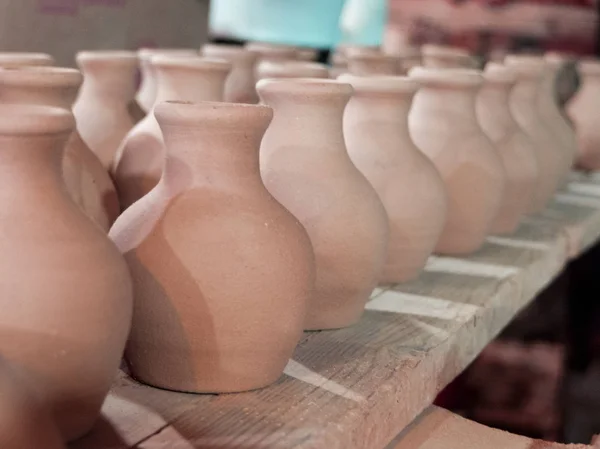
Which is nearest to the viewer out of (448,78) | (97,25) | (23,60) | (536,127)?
(23,60)

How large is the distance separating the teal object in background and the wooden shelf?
235 cm

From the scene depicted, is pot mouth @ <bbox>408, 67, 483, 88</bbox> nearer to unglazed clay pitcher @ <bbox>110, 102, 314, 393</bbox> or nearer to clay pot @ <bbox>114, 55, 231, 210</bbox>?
clay pot @ <bbox>114, 55, 231, 210</bbox>

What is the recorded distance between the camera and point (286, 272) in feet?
2.76

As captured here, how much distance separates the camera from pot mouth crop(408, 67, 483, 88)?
1.43m

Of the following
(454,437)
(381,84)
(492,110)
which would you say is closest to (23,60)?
(381,84)

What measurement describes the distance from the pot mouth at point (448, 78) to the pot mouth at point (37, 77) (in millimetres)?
654

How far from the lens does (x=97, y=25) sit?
210 centimetres

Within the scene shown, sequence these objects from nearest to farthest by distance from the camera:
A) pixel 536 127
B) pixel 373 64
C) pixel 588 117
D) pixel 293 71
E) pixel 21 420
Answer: pixel 21 420
pixel 293 71
pixel 373 64
pixel 536 127
pixel 588 117

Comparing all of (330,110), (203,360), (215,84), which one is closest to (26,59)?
(215,84)

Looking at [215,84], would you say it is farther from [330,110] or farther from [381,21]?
[381,21]

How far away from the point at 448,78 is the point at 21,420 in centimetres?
100

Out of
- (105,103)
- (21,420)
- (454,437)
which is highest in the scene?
(105,103)

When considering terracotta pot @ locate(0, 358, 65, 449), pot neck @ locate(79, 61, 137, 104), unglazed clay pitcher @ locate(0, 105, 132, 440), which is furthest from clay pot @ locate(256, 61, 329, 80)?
terracotta pot @ locate(0, 358, 65, 449)

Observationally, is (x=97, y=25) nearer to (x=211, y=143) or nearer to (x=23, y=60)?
(x=23, y=60)
